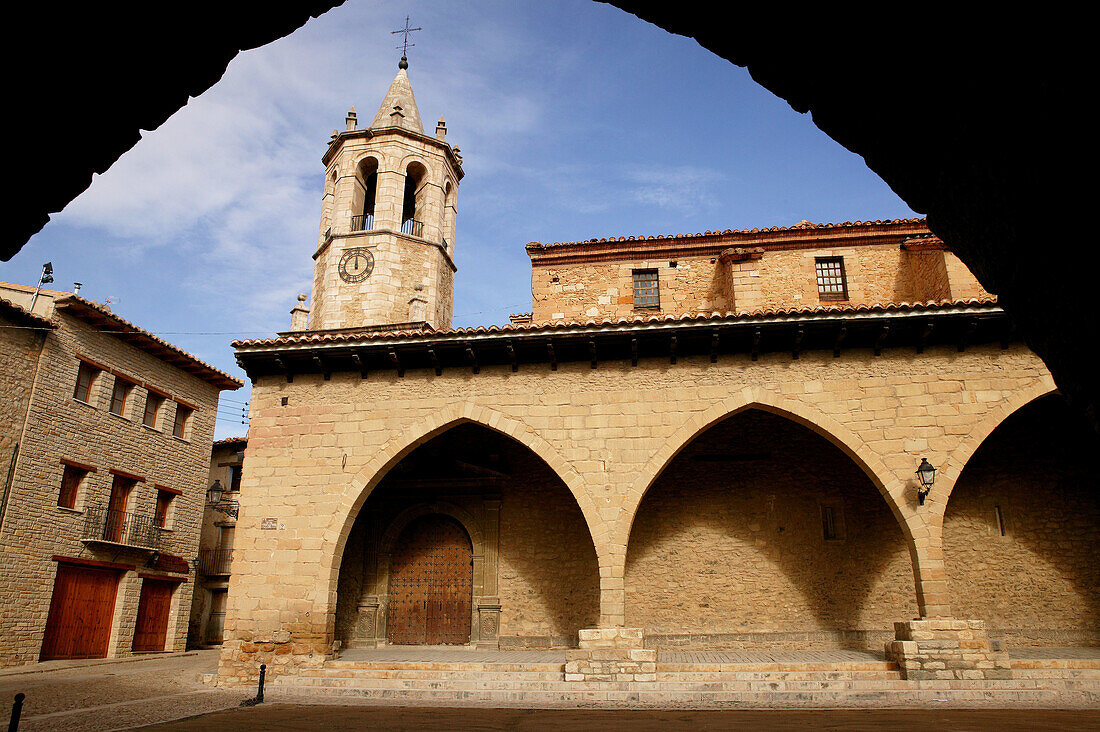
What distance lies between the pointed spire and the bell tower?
31mm

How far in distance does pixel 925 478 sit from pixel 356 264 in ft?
46.6

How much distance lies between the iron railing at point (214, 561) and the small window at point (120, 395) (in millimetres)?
7349

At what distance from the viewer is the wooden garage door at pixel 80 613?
1719cm

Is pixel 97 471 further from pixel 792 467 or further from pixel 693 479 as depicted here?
pixel 792 467

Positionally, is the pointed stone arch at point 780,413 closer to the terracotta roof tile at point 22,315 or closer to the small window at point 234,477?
the terracotta roof tile at point 22,315

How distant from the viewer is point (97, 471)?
61.1ft

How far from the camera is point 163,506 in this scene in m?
21.2

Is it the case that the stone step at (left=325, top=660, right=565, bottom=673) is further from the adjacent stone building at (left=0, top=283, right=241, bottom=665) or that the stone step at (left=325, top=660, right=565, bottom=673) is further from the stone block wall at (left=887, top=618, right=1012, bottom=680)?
the adjacent stone building at (left=0, top=283, right=241, bottom=665)

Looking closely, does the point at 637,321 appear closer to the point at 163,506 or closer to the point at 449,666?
the point at 449,666

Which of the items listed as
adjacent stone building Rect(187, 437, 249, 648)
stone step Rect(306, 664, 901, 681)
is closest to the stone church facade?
stone step Rect(306, 664, 901, 681)

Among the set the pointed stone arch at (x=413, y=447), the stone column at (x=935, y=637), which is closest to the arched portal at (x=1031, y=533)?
the stone column at (x=935, y=637)

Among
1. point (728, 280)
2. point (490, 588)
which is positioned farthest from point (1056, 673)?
point (728, 280)

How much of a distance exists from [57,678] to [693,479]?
12587mm

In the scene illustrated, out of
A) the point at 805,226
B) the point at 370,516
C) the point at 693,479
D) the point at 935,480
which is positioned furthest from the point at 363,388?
the point at 805,226
